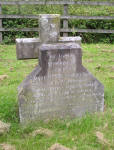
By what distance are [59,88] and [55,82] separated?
119 millimetres

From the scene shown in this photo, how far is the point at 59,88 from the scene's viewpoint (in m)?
3.70

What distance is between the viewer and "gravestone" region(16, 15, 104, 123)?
3.56m

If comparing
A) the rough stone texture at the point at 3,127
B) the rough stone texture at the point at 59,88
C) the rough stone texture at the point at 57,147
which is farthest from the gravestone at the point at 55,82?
the rough stone texture at the point at 57,147

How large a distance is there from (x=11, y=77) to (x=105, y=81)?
2.09 m

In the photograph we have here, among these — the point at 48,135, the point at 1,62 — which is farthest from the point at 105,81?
the point at 1,62

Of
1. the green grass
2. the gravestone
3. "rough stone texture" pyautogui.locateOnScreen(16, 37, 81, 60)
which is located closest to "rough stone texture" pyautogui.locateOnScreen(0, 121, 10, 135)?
the green grass

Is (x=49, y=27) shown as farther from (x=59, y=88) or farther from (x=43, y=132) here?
(x=43, y=132)

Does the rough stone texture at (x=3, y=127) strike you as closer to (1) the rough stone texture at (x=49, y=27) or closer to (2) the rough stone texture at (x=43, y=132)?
(2) the rough stone texture at (x=43, y=132)

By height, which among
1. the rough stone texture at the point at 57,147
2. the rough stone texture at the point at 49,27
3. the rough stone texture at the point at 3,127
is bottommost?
the rough stone texture at the point at 57,147

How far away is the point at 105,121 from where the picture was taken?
3633 mm

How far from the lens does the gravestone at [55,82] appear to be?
11.7 feet

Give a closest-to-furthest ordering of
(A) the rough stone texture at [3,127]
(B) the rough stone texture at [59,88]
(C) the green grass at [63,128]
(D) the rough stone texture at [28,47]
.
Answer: (C) the green grass at [63,128]
(A) the rough stone texture at [3,127]
(B) the rough stone texture at [59,88]
(D) the rough stone texture at [28,47]

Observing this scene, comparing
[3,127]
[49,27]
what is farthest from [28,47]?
[3,127]

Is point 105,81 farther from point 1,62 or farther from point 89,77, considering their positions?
point 1,62
